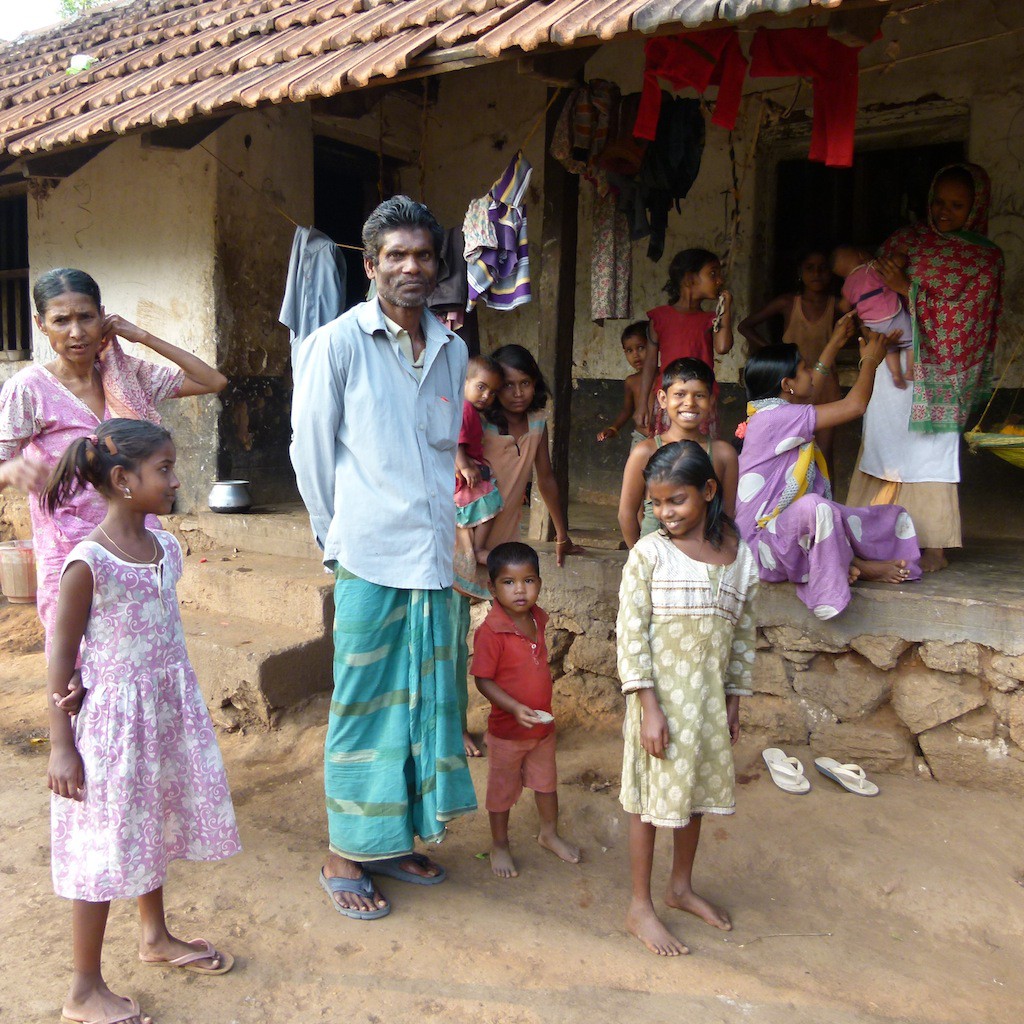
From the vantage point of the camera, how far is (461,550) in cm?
395

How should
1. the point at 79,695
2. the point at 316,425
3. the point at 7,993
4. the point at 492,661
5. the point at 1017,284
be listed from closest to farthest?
the point at 79,695 → the point at 7,993 → the point at 316,425 → the point at 492,661 → the point at 1017,284

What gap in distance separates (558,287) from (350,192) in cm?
334

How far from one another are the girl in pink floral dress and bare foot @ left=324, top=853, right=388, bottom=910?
0.64 meters

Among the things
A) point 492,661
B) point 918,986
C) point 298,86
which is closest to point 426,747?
point 492,661

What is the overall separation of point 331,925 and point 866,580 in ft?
8.08

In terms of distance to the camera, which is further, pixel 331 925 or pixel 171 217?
pixel 171 217

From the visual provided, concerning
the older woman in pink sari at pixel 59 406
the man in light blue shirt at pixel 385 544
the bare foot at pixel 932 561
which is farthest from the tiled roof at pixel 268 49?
the bare foot at pixel 932 561

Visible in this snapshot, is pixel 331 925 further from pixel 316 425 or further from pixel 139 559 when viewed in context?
pixel 316 425

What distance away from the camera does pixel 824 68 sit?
3807 millimetres

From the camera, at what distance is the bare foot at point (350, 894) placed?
9.37 feet

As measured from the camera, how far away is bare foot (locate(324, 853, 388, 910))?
2.86 metres

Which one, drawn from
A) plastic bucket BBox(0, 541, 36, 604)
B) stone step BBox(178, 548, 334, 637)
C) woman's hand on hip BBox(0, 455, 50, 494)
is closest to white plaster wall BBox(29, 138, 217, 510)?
stone step BBox(178, 548, 334, 637)

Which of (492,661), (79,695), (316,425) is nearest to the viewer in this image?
(79,695)

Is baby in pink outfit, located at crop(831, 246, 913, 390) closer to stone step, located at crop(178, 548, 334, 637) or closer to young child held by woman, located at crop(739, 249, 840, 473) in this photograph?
young child held by woman, located at crop(739, 249, 840, 473)
